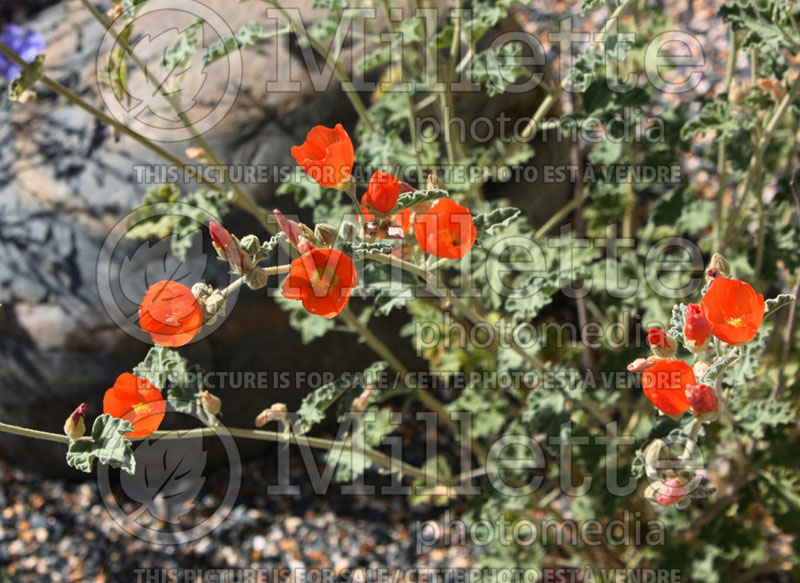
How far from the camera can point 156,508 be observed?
8.65ft

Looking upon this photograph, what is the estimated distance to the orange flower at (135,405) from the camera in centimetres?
119

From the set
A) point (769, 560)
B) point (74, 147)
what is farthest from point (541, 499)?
point (74, 147)

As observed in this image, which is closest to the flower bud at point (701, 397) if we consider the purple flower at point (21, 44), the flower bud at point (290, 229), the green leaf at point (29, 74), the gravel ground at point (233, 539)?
the flower bud at point (290, 229)

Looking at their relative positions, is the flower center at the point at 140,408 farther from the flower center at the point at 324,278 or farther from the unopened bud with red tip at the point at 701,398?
the unopened bud with red tip at the point at 701,398

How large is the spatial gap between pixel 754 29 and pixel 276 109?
53.6 inches

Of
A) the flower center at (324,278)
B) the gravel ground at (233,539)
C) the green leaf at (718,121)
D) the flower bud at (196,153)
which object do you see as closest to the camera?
the flower center at (324,278)

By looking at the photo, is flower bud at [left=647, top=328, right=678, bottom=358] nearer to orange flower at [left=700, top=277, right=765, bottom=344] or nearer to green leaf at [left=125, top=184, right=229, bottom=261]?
orange flower at [left=700, top=277, right=765, bottom=344]

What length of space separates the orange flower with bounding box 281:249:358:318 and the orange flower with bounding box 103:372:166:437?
0.30m

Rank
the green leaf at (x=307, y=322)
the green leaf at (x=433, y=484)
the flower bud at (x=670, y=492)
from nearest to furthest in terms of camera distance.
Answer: the flower bud at (x=670, y=492)
the green leaf at (x=307, y=322)
the green leaf at (x=433, y=484)

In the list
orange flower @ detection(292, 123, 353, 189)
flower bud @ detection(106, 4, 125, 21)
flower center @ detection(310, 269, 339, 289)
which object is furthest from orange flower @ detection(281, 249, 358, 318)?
flower bud @ detection(106, 4, 125, 21)

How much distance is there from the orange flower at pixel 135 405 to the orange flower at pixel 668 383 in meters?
0.72

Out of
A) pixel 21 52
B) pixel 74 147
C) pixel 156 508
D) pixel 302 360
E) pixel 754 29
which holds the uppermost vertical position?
pixel 21 52

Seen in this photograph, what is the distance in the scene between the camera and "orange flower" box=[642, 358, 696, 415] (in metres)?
1.15

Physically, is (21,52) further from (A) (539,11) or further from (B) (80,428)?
(A) (539,11)
